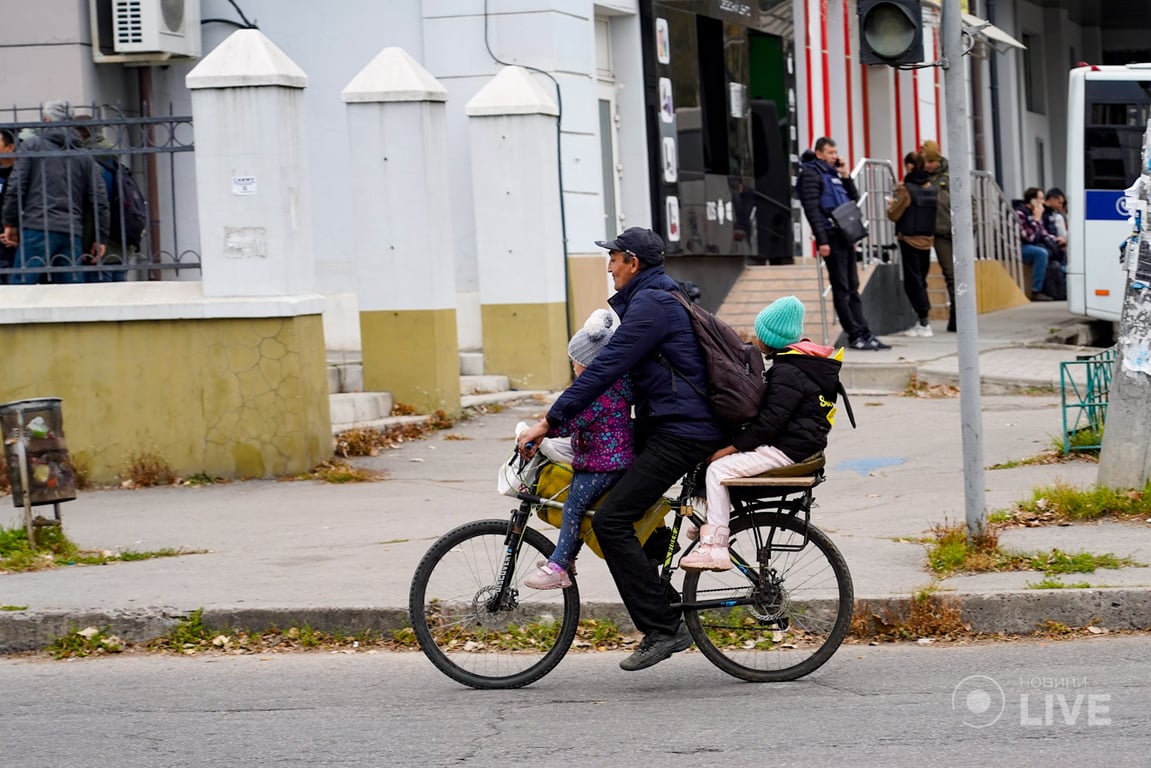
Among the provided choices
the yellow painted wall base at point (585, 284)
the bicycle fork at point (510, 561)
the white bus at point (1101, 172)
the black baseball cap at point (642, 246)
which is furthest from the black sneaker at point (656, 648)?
the white bus at point (1101, 172)

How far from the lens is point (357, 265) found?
46.8 feet

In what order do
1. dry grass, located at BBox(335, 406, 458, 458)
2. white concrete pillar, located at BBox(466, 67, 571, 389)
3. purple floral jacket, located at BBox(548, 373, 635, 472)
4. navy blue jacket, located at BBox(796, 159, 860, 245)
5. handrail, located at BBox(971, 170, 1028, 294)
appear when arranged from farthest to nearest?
1. handrail, located at BBox(971, 170, 1028, 294)
2. navy blue jacket, located at BBox(796, 159, 860, 245)
3. white concrete pillar, located at BBox(466, 67, 571, 389)
4. dry grass, located at BBox(335, 406, 458, 458)
5. purple floral jacket, located at BBox(548, 373, 635, 472)

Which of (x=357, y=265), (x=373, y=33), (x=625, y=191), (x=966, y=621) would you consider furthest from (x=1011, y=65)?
(x=966, y=621)

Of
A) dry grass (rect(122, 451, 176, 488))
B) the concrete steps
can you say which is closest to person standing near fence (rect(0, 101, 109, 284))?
Answer: dry grass (rect(122, 451, 176, 488))

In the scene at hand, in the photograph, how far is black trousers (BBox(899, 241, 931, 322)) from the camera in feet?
62.9

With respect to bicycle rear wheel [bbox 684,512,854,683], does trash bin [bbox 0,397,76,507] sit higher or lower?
higher

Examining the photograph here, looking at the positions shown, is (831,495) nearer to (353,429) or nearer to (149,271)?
(353,429)

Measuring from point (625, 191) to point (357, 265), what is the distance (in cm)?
537

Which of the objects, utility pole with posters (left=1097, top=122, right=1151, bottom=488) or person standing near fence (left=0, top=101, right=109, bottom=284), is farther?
person standing near fence (left=0, top=101, right=109, bottom=284)

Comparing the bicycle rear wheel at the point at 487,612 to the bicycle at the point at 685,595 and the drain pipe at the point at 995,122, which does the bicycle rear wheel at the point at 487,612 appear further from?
the drain pipe at the point at 995,122

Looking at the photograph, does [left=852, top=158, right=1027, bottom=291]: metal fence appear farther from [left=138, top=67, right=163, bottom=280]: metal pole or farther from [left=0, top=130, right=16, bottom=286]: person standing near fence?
[left=0, top=130, right=16, bottom=286]: person standing near fence

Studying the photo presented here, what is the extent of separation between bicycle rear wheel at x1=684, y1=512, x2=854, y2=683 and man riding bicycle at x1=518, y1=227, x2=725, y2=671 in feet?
0.58

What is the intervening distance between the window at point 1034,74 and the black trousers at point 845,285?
68.0 ft

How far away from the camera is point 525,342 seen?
15.9 meters
